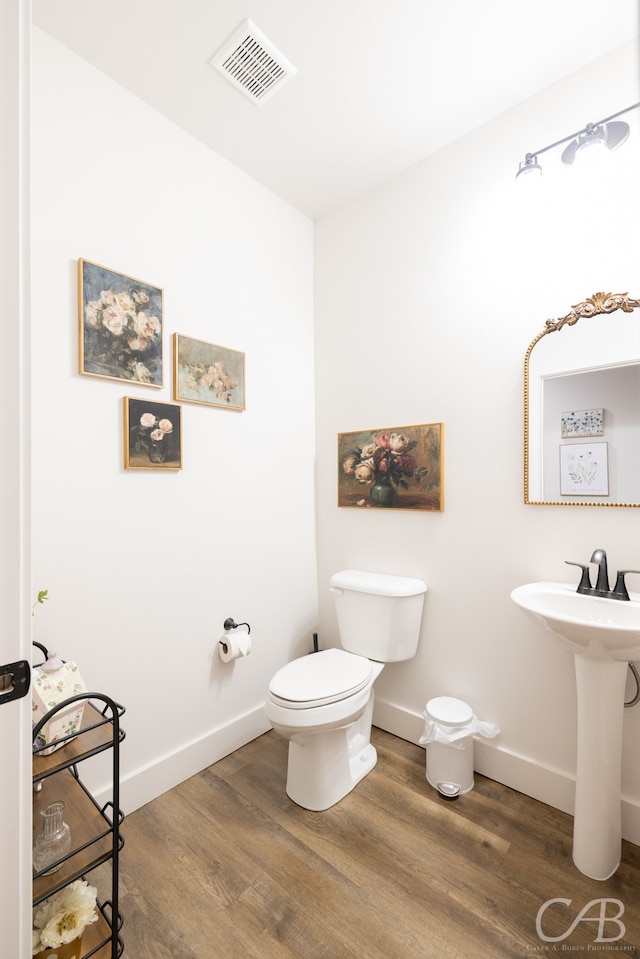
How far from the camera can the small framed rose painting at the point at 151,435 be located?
5.34 feet

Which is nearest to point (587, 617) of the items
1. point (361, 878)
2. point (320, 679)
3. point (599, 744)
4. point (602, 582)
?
point (602, 582)

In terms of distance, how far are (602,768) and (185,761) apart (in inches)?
59.5

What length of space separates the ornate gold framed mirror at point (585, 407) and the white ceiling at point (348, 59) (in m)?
0.76

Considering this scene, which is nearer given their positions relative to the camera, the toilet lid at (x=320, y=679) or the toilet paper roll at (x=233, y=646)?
the toilet lid at (x=320, y=679)

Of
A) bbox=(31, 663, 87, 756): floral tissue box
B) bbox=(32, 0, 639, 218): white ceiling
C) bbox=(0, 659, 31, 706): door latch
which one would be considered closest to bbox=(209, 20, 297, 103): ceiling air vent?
bbox=(32, 0, 639, 218): white ceiling

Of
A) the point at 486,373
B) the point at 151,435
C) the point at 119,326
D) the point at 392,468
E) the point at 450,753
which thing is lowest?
the point at 450,753

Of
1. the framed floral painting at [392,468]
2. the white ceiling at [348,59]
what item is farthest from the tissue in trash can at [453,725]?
the white ceiling at [348,59]

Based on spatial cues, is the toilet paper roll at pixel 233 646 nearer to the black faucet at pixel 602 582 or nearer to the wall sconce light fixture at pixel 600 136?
the black faucet at pixel 602 582

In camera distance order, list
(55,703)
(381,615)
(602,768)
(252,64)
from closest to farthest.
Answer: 1. (55,703)
2. (602,768)
3. (252,64)
4. (381,615)

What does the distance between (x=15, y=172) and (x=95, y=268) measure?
83cm

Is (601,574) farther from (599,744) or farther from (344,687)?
(344,687)

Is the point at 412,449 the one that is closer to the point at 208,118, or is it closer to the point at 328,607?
the point at 328,607

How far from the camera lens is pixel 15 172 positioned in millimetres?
766

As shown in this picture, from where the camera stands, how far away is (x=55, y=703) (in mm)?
1092
